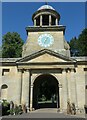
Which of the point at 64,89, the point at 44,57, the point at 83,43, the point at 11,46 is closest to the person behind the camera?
the point at 64,89

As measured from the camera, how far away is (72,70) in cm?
2647

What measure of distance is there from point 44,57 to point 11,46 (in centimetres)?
2028

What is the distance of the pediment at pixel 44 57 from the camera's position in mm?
A: 26695

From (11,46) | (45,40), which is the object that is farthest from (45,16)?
(11,46)

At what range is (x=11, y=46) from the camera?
46031 millimetres

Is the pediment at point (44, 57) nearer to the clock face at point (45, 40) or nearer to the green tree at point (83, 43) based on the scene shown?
the clock face at point (45, 40)

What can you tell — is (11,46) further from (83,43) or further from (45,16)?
(45,16)

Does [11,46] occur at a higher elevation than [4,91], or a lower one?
higher

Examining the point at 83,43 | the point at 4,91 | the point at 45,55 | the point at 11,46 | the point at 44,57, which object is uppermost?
the point at 83,43

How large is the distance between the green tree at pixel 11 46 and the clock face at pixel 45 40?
1542 centimetres

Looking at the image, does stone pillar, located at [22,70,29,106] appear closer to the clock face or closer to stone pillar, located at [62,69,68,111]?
stone pillar, located at [62,69,68,111]

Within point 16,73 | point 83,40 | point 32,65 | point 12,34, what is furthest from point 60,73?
point 12,34

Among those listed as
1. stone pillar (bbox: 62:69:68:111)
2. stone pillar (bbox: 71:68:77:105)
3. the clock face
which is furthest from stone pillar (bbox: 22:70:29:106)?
stone pillar (bbox: 71:68:77:105)

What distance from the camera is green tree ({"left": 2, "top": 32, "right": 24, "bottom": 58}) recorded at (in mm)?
44969
